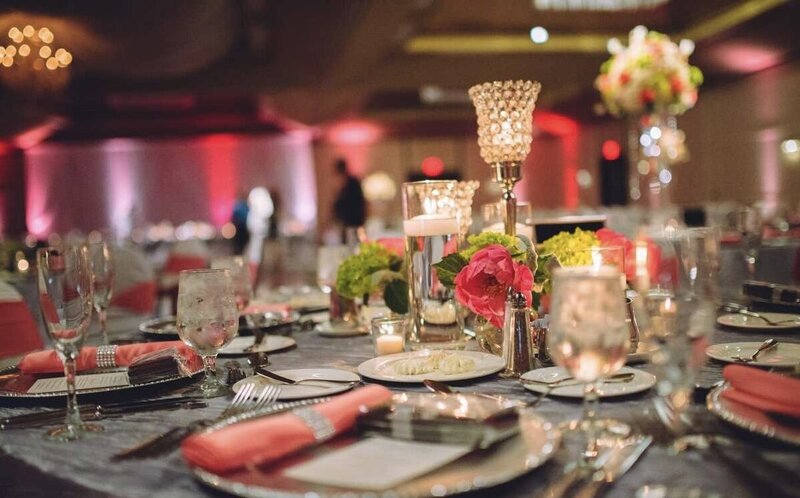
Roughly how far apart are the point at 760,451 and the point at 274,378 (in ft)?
2.53

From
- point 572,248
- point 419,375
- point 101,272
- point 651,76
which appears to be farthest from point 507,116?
point 651,76

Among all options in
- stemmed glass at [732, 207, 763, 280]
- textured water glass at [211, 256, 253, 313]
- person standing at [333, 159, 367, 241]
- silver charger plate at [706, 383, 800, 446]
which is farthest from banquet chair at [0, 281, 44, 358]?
person standing at [333, 159, 367, 241]

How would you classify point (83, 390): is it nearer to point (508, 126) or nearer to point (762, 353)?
point (508, 126)

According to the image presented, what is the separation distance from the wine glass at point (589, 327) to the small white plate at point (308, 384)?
18.2 inches

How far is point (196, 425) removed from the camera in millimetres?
1046

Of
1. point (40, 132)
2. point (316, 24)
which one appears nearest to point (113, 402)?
point (316, 24)

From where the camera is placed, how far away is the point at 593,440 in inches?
33.4

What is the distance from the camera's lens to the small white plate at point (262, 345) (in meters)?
1.70

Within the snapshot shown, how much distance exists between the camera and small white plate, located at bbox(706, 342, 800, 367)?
1234 millimetres

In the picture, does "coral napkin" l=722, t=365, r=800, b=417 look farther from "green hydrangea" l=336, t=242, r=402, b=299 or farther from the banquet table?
"green hydrangea" l=336, t=242, r=402, b=299

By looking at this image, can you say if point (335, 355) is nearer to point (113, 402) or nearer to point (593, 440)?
point (113, 402)

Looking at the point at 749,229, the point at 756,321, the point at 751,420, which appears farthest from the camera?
the point at 749,229

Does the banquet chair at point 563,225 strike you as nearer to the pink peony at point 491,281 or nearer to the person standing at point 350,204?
the pink peony at point 491,281

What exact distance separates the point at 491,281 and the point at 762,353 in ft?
1.64
